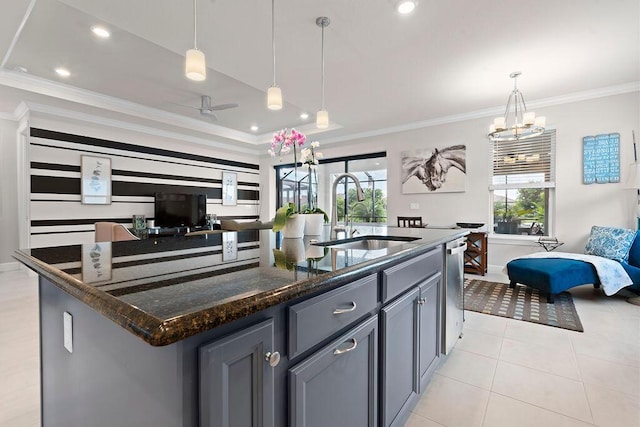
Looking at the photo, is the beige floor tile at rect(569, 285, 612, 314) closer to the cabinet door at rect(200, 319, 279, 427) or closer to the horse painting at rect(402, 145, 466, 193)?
the horse painting at rect(402, 145, 466, 193)

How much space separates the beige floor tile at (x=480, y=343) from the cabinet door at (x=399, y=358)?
3.31 feet

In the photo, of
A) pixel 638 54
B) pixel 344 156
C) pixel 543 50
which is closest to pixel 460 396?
pixel 543 50

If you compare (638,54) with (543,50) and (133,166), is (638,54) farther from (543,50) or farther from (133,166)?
(133,166)

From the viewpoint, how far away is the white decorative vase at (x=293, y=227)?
67.6 inches

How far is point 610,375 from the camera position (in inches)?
73.4

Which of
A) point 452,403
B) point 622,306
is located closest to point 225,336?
point 452,403

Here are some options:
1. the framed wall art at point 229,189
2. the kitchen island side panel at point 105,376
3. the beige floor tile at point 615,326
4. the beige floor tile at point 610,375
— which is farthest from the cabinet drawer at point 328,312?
the framed wall art at point 229,189

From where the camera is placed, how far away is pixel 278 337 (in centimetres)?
72

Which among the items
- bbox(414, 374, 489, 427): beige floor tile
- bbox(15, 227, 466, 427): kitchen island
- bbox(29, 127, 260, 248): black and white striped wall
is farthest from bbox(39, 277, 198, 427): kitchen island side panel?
bbox(29, 127, 260, 248): black and white striped wall

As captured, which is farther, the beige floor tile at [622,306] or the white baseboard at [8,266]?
the white baseboard at [8,266]

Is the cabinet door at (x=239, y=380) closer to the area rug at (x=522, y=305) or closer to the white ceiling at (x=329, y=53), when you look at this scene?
the white ceiling at (x=329, y=53)

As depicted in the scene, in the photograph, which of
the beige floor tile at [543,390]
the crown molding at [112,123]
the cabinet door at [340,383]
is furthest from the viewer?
the crown molding at [112,123]

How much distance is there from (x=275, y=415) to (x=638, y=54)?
15.6 feet

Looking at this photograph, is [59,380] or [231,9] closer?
[59,380]
